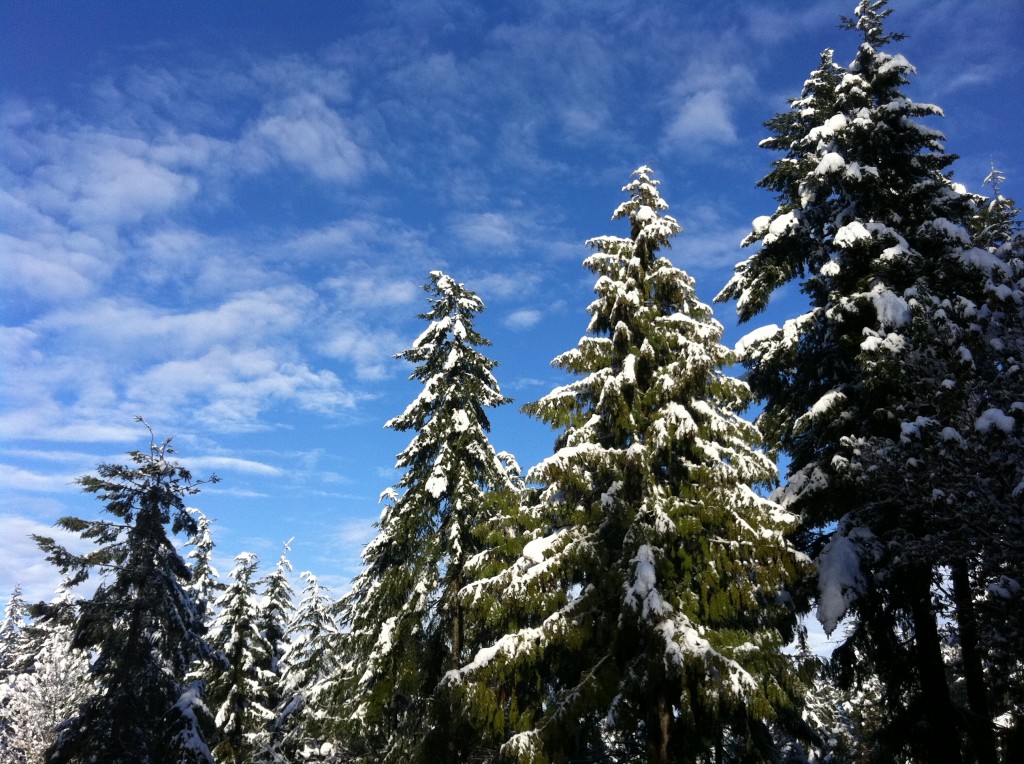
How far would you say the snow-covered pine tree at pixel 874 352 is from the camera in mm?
10555

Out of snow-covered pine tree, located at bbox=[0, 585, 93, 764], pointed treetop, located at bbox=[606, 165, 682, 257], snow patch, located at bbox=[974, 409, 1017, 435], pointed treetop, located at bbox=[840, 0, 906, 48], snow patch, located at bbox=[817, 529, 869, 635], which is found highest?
pointed treetop, located at bbox=[840, 0, 906, 48]

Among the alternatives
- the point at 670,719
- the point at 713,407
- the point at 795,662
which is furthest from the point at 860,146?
the point at 670,719

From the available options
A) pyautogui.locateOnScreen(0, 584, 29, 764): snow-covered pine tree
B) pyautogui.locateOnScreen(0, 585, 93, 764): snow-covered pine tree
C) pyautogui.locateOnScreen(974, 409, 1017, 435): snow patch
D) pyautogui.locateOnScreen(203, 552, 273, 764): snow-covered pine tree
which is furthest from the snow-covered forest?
pyautogui.locateOnScreen(0, 584, 29, 764): snow-covered pine tree

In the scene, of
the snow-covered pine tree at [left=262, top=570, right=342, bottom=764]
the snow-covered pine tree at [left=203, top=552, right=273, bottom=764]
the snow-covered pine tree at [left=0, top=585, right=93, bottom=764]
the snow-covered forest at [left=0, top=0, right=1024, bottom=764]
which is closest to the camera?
the snow-covered forest at [left=0, top=0, right=1024, bottom=764]

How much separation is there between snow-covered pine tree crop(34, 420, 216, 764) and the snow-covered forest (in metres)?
0.08

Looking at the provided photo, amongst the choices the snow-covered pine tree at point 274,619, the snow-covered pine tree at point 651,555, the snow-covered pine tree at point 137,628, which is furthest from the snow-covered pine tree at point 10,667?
the snow-covered pine tree at point 651,555

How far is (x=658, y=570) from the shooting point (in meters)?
11.0

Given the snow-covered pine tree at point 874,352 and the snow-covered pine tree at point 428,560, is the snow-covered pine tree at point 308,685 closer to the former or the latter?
the snow-covered pine tree at point 428,560

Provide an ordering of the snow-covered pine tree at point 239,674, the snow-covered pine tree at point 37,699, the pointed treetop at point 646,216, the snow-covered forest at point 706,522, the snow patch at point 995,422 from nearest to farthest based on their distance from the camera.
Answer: the snow patch at point 995,422
the snow-covered forest at point 706,522
the pointed treetop at point 646,216
the snow-covered pine tree at point 239,674
the snow-covered pine tree at point 37,699

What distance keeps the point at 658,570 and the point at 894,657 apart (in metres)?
5.94

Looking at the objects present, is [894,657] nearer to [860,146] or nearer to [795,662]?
[795,662]

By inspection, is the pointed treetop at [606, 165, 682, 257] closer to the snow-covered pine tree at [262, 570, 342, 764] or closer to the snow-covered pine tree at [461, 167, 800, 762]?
the snow-covered pine tree at [461, 167, 800, 762]

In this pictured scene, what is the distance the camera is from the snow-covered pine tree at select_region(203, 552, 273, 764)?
27.0m

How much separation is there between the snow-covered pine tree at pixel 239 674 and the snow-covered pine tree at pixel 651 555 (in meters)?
19.5
